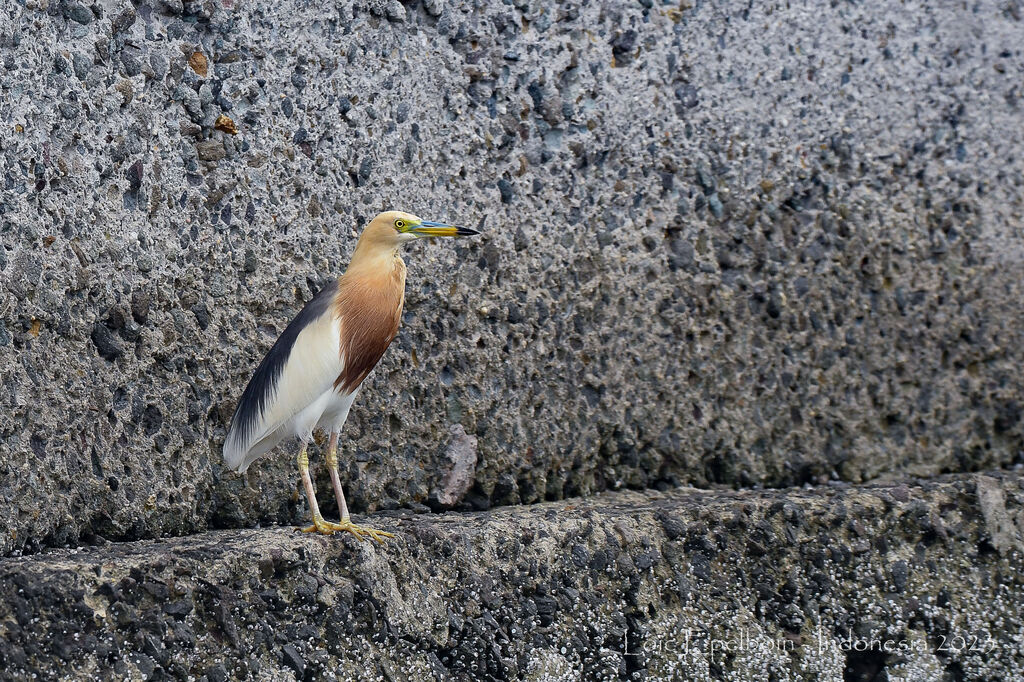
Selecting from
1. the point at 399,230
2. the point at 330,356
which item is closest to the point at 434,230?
the point at 399,230

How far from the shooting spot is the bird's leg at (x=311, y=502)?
2307 millimetres

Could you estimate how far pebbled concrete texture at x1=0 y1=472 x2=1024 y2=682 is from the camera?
1995mm

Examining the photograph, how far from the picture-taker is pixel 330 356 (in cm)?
228

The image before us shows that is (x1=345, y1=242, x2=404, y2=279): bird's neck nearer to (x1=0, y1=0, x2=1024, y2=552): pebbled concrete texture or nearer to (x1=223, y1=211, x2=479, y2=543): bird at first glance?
(x1=223, y1=211, x2=479, y2=543): bird

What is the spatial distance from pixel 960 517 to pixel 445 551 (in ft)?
4.13

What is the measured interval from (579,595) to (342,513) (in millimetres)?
499

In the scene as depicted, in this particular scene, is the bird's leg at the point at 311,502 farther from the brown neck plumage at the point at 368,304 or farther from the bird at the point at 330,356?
the brown neck plumage at the point at 368,304

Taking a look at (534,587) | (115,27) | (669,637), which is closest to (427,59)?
(115,27)

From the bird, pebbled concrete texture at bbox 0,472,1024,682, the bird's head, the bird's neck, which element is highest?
the bird's head

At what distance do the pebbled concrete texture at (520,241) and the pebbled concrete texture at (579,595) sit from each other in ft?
0.54

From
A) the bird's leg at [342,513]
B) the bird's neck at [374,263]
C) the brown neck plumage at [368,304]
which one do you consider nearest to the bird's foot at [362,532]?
the bird's leg at [342,513]

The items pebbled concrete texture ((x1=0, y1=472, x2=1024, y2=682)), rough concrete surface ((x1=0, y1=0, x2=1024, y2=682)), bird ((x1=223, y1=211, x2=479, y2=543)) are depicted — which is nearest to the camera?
pebbled concrete texture ((x1=0, y1=472, x2=1024, y2=682))

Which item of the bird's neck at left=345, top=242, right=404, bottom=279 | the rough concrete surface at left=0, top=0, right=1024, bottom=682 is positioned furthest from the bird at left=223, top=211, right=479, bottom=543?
the rough concrete surface at left=0, top=0, right=1024, bottom=682

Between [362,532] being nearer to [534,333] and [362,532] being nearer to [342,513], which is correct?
[342,513]
